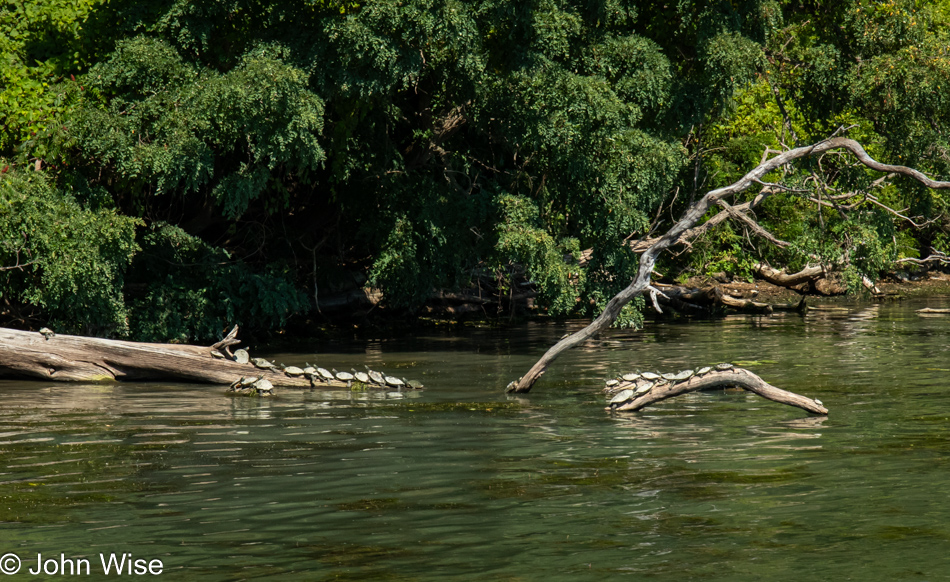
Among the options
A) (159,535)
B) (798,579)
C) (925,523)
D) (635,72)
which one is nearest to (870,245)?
(635,72)

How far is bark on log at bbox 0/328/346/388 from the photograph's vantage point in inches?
675

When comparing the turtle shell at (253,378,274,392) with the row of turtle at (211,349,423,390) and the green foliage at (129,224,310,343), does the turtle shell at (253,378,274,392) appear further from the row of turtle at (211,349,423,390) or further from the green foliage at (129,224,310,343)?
the green foliage at (129,224,310,343)

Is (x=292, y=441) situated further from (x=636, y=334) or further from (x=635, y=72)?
(x=636, y=334)

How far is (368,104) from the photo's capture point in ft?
68.8

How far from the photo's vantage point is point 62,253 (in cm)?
1830

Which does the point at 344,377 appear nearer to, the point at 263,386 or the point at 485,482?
the point at 263,386

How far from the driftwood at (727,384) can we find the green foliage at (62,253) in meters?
10.2

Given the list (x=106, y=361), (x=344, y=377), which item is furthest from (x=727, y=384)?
(x=106, y=361)

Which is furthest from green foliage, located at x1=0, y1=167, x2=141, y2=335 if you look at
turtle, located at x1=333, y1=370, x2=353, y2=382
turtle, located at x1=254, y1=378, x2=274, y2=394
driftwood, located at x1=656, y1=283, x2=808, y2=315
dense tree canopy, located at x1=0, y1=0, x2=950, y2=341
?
driftwood, located at x1=656, y1=283, x2=808, y2=315

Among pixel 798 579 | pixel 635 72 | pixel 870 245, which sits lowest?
pixel 798 579

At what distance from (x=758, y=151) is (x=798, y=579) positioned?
28085 mm

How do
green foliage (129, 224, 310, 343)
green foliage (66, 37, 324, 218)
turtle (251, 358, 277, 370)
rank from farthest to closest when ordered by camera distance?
green foliage (129, 224, 310, 343)
green foliage (66, 37, 324, 218)
turtle (251, 358, 277, 370)

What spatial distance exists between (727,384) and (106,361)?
402 inches

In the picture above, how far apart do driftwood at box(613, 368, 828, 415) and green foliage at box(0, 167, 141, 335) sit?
10207 millimetres
